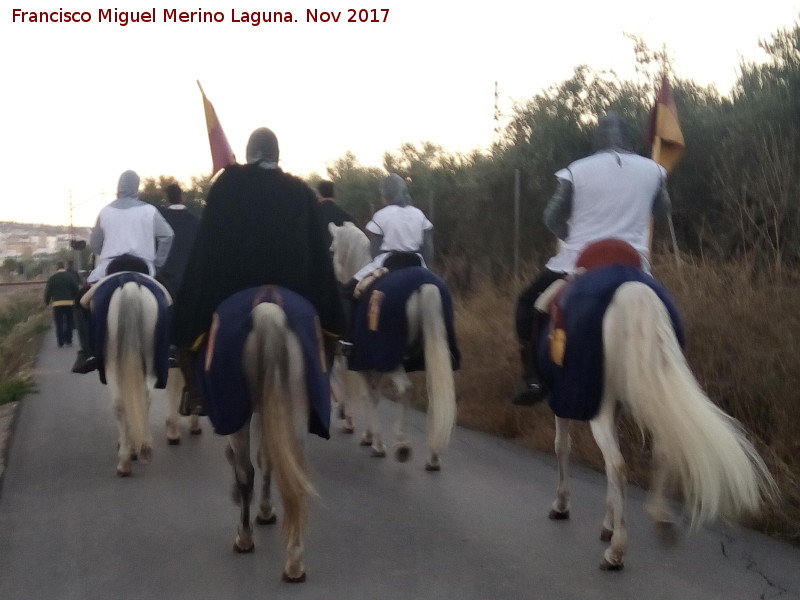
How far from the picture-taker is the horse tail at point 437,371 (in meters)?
8.42

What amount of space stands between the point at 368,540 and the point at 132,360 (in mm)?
3035

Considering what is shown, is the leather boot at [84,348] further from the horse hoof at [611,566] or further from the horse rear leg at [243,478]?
the horse hoof at [611,566]

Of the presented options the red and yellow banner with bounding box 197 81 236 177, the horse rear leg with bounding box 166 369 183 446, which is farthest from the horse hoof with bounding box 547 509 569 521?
the horse rear leg with bounding box 166 369 183 446

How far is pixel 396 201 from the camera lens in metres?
9.88

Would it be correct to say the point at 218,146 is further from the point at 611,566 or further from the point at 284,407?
the point at 611,566

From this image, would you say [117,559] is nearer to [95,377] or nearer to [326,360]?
[326,360]

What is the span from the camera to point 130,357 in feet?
28.8

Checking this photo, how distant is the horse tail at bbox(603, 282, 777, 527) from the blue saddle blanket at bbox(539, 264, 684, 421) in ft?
0.21

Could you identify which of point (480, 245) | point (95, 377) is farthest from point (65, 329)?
point (480, 245)

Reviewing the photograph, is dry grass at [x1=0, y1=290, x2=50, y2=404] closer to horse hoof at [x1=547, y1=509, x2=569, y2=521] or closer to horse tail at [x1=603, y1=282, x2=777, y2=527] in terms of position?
horse hoof at [x1=547, y1=509, x2=569, y2=521]

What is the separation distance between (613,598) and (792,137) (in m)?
7.84

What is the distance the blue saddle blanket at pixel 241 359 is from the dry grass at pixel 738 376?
9.71ft

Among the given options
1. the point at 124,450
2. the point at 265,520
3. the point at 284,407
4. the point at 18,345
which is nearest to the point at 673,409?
the point at 284,407

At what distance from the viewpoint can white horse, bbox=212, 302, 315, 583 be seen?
5.73 m
